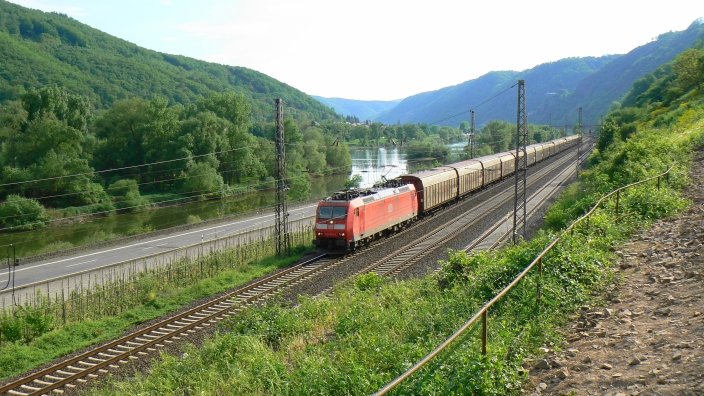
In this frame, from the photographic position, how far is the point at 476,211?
Result: 38875 millimetres

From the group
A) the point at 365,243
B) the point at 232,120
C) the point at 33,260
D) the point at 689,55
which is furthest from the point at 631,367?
the point at 232,120

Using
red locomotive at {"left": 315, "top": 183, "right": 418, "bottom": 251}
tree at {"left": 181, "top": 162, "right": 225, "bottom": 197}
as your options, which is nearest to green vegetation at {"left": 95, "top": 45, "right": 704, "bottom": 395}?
red locomotive at {"left": 315, "top": 183, "right": 418, "bottom": 251}

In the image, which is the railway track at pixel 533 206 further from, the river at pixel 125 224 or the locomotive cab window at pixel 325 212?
the river at pixel 125 224

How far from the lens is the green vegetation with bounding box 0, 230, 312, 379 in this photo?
681 inches

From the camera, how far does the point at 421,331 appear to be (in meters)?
10.2

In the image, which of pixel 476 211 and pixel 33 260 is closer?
pixel 33 260

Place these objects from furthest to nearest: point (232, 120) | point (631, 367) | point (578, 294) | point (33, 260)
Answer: point (232, 120), point (33, 260), point (578, 294), point (631, 367)

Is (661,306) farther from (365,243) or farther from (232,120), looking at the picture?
(232,120)

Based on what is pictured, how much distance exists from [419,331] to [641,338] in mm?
3697

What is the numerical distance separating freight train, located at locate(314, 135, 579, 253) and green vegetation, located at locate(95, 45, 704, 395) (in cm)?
833

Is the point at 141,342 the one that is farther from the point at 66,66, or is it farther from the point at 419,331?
the point at 66,66

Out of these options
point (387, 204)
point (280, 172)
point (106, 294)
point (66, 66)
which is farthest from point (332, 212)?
point (66, 66)

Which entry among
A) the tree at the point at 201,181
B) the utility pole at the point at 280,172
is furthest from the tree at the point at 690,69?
the tree at the point at 201,181

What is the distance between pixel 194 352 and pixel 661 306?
9.95 m
